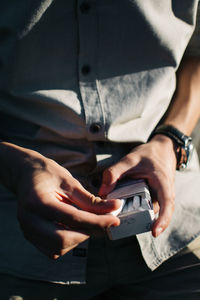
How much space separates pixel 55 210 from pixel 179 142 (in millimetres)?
519

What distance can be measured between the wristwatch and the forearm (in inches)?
1.4

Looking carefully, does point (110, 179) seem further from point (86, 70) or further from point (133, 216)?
point (86, 70)

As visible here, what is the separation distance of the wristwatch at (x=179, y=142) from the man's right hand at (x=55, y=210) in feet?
1.38

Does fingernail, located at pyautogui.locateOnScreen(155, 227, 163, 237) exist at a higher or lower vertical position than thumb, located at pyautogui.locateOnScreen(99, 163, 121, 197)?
higher

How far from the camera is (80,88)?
40.9 inches

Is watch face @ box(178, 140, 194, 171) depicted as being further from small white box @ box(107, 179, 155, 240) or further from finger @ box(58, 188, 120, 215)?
finger @ box(58, 188, 120, 215)

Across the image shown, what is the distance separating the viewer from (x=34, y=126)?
107cm

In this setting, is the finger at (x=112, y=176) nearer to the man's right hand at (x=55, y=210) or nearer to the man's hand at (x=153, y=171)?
the man's hand at (x=153, y=171)

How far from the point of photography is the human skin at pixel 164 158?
92 centimetres

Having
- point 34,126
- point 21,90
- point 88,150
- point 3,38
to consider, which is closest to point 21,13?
point 3,38

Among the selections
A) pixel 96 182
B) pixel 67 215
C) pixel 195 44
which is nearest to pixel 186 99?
pixel 195 44

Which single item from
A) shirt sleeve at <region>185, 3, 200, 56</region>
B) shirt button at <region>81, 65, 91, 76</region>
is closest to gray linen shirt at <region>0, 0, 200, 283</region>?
shirt button at <region>81, 65, 91, 76</region>

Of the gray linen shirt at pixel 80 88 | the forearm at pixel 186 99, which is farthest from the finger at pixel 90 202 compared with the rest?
the forearm at pixel 186 99

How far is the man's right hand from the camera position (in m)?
0.73
